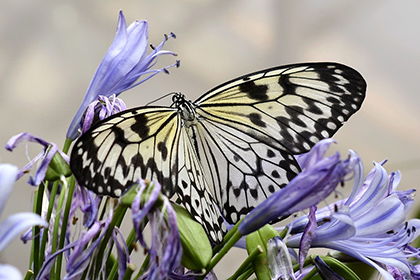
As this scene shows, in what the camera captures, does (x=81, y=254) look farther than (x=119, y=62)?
No

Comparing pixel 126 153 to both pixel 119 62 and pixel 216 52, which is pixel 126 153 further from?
pixel 216 52

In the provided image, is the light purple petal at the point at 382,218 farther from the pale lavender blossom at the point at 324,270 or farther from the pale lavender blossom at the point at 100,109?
the pale lavender blossom at the point at 100,109

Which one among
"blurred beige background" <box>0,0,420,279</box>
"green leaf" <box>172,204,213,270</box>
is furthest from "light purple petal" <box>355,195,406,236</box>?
"blurred beige background" <box>0,0,420,279</box>

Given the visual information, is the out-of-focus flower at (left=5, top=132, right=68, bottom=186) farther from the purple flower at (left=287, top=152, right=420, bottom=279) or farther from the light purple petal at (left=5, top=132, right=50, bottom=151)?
the purple flower at (left=287, top=152, right=420, bottom=279)

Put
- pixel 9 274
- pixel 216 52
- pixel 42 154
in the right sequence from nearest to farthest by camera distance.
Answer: pixel 9 274 < pixel 42 154 < pixel 216 52

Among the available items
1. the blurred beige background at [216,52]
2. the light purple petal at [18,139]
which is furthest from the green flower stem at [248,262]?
the blurred beige background at [216,52]

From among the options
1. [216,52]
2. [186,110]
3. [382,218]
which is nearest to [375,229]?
[382,218]
